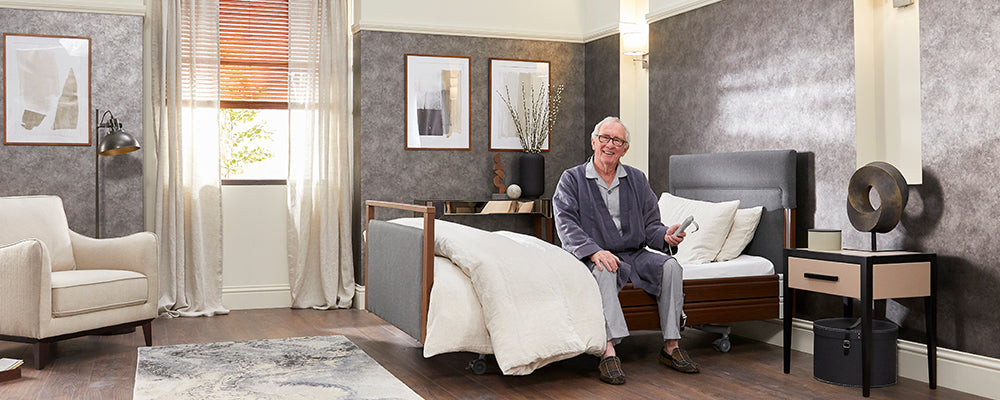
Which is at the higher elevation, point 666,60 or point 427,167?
point 666,60

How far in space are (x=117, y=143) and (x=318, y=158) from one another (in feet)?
4.48

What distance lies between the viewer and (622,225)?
13.0ft

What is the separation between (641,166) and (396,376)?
281 centimetres

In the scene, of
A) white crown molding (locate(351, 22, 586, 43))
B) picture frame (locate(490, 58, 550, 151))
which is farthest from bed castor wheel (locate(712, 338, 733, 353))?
white crown molding (locate(351, 22, 586, 43))

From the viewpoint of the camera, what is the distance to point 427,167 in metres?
5.91

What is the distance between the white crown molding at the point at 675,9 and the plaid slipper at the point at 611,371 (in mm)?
2392

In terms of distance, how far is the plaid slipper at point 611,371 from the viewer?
11.6ft

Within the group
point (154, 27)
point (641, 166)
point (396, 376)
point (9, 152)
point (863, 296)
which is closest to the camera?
point (863, 296)

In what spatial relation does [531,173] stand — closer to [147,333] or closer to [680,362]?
[680,362]

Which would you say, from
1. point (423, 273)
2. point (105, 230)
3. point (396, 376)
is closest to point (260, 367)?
point (396, 376)

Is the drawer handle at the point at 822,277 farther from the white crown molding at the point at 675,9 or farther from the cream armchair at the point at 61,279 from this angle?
the cream armchair at the point at 61,279

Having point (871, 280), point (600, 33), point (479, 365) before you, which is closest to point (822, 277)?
point (871, 280)

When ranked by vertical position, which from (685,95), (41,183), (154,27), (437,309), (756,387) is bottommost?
(756,387)

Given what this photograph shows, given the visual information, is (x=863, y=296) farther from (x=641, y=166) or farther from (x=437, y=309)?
(x=641, y=166)
